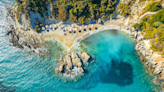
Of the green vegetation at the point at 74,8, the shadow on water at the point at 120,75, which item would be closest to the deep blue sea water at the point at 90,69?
the shadow on water at the point at 120,75

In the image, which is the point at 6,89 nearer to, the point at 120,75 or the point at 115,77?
the point at 115,77

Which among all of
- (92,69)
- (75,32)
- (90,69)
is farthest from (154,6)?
(90,69)

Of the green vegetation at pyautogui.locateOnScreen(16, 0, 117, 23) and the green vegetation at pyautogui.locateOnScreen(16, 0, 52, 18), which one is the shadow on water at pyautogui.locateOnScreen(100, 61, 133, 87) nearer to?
the green vegetation at pyautogui.locateOnScreen(16, 0, 117, 23)

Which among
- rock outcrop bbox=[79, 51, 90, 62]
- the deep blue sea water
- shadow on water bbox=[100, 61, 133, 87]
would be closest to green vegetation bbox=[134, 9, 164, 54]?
the deep blue sea water

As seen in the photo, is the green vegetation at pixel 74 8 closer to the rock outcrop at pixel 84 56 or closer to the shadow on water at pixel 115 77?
the rock outcrop at pixel 84 56

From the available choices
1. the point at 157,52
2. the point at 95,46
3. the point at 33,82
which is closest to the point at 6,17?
the point at 33,82

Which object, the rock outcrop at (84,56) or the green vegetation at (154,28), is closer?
the green vegetation at (154,28)

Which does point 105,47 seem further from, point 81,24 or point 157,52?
point 157,52

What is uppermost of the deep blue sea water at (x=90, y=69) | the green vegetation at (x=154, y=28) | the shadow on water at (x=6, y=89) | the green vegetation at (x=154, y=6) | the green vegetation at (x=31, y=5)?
the green vegetation at (x=31, y=5)
